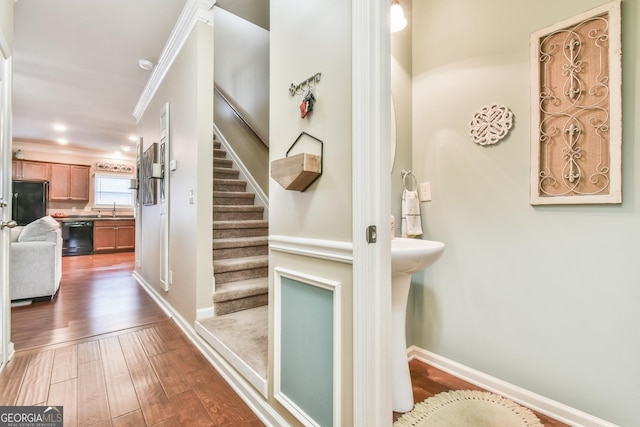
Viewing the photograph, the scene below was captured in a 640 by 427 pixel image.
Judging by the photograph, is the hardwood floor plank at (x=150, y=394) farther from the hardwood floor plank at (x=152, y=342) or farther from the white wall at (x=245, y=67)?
the white wall at (x=245, y=67)

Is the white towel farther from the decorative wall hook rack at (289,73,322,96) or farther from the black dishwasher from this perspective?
the black dishwasher

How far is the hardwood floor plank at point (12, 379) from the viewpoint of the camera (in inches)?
57.5

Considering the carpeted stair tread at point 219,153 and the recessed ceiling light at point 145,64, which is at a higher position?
the recessed ceiling light at point 145,64

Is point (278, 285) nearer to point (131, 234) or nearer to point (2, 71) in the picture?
point (2, 71)

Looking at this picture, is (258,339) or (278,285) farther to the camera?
(258,339)

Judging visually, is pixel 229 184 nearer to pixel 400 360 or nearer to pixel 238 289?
pixel 238 289

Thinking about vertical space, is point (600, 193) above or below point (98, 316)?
above

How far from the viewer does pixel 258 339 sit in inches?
72.3

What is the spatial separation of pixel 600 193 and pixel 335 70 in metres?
1.30

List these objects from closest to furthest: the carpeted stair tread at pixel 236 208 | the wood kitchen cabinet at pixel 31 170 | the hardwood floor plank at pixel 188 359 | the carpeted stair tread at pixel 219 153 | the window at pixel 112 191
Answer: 1. the hardwood floor plank at pixel 188 359
2. the carpeted stair tread at pixel 236 208
3. the carpeted stair tread at pixel 219 153
4. the wood kitchen cabinet at pixel 31 170
5. the window at pixel 112 191

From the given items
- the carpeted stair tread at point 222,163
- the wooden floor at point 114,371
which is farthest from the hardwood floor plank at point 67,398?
the carpeted stair tread at point 222,163

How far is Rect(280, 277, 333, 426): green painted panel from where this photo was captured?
1.05 m

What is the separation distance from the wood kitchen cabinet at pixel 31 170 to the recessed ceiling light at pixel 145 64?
545 cm

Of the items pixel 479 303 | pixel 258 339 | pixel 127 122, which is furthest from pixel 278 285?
pixel 127 122
